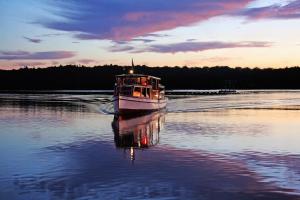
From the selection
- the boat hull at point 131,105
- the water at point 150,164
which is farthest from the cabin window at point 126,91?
the water at point 150,164

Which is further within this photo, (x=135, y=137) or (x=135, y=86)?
(x=135, y=86)

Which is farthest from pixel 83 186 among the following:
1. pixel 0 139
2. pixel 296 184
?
pixel 0 139

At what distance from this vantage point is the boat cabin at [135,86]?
60250mm

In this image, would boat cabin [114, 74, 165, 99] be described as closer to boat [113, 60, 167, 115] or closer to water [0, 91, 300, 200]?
boat [113, 60, 167, 115]

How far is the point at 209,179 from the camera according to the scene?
1881 cm

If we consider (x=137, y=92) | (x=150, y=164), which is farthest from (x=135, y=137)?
(x=137, y=92)

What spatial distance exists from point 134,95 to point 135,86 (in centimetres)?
109

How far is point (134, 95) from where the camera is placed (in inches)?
2377

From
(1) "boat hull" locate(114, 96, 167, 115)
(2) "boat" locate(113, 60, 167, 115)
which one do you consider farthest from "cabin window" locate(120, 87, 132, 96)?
(1) "boat hull" locate(114, 96, 167, 115)

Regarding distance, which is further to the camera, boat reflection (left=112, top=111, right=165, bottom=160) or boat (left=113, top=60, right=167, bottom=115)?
boat (left=113, top=60, right=167, bottom=115)

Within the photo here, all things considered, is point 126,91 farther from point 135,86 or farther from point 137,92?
point 137,92

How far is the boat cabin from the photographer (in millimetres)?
60250

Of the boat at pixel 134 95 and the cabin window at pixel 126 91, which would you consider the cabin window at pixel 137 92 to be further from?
the cabin window at pixel 126 91

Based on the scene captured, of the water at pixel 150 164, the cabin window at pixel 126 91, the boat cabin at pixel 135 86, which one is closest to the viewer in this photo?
the water at pixel 150 164
